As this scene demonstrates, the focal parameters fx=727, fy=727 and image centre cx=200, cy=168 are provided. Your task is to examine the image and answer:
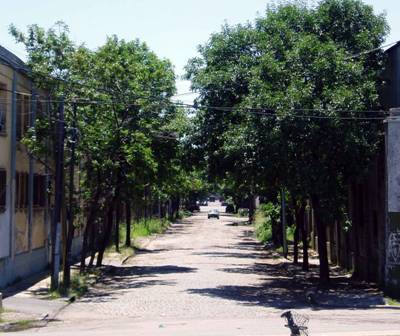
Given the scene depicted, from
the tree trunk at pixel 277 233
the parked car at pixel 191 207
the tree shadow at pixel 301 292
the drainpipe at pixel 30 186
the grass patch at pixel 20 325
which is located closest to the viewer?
the grass patch at pixel 20 325

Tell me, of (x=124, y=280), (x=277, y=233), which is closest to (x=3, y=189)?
(x=124, y=280)

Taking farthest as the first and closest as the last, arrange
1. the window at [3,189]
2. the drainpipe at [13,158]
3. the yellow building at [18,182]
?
1. the drainpipe at [13,158]
2. the yellow building at [18,182]
3. the window at [3,189]

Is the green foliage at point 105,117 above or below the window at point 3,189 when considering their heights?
above

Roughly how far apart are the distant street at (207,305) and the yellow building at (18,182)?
2952mm

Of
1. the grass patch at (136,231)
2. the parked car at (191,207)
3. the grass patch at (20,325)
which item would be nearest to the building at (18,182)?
the grass patch at (20,325)

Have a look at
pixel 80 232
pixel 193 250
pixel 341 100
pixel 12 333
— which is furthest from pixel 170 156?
pixel 12 333

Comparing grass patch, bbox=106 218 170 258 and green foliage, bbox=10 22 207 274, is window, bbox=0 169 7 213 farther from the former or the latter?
grass patch, bbox=106 218 170 258

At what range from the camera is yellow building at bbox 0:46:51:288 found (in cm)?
2356

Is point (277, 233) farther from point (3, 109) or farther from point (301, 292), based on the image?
point (3, 109)

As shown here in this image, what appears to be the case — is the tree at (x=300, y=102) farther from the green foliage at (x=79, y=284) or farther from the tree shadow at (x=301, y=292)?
the green foliage at (x=79, y=284)

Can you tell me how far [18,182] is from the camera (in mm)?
25750

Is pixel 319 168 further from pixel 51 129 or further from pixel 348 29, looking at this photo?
pixel 51 129

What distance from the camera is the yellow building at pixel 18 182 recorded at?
23.6 metres

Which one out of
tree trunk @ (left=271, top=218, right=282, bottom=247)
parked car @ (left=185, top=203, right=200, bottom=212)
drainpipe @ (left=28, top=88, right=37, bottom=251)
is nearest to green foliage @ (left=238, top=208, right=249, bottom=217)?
parked car @ (left=185, top=203, right=200, bottom=212)
